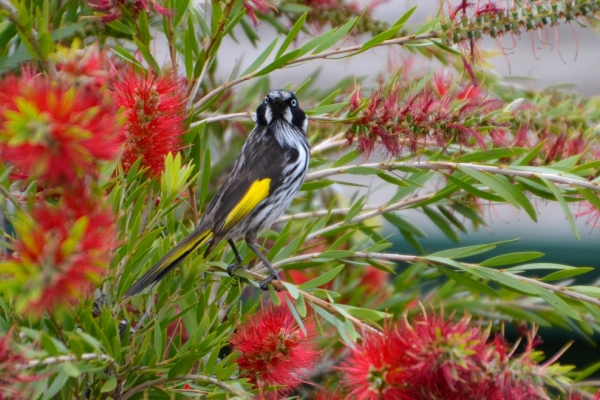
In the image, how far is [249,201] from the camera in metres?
1.67

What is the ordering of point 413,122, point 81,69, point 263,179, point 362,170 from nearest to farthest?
point 81,69 → point 413,122 → point 362,170 → point 263,179

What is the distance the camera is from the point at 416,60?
1.98 meters

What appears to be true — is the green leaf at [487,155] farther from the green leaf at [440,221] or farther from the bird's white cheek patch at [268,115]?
the bird's white cheek patch at [268,115]

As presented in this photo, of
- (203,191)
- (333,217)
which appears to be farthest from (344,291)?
(203,191)

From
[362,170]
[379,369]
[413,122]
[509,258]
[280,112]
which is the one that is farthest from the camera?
[280,112]

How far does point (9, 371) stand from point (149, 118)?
1.66ft

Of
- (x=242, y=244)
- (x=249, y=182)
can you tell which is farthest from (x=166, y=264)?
(x=249, y=182)

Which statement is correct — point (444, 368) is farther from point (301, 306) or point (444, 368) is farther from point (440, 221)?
point (440, 221)

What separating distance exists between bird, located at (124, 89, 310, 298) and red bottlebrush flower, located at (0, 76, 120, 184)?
0.55 meters

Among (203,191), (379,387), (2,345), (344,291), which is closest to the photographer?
(2,345)

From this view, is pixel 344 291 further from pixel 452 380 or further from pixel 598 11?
pixel 452 380

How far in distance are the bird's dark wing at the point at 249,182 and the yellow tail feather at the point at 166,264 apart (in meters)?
0.17

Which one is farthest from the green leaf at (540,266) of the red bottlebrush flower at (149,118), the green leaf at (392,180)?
the red bottlebrush flower at (149,118)

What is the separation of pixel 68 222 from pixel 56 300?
0.08m
